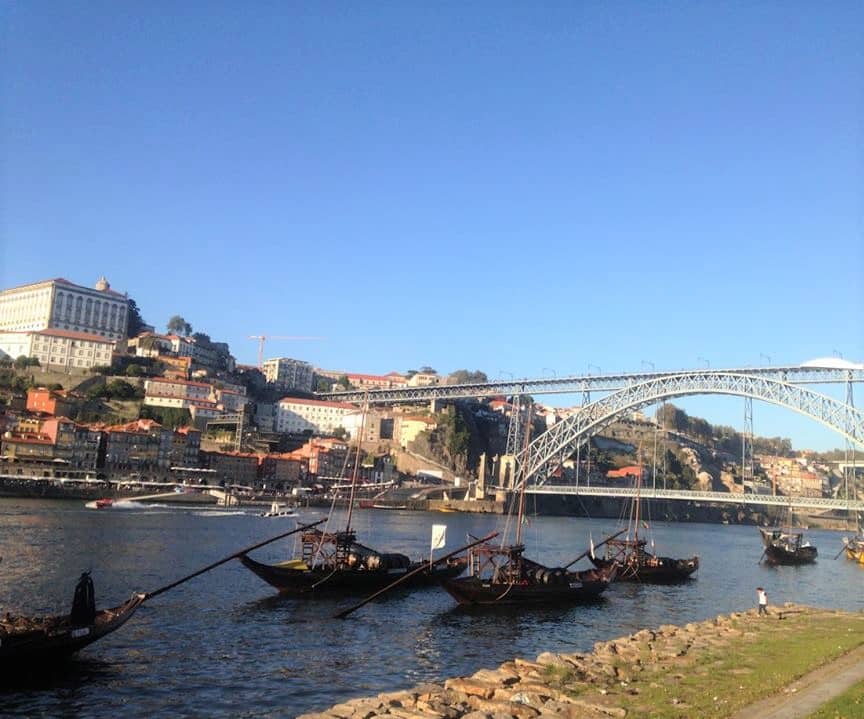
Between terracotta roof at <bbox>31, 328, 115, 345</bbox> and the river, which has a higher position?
terracotta roof at <bbox>31, 328, 115, 345</bbox>

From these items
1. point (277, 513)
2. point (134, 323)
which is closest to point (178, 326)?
point (134, 323)

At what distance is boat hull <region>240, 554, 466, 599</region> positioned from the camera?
2528cm

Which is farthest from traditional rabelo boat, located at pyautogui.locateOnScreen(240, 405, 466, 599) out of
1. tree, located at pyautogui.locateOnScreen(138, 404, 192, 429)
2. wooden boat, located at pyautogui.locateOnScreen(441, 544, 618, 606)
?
tree, located at pyautogui.locateOnScreen(138, 404, 192, 429)

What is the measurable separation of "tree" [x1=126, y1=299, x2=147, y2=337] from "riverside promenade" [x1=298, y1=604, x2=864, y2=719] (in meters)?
116

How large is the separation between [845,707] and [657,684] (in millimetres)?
A: 3449

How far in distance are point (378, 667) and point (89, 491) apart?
58826 mm

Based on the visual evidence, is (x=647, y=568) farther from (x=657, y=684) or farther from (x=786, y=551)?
(x=657, y=684)

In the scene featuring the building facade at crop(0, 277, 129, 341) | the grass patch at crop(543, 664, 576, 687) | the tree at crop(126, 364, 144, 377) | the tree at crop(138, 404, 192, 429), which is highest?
the building facade at crop(0, 277, 129, 341)

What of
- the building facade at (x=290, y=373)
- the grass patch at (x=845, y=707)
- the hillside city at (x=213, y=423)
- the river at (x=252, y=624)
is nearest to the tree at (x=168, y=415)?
the hillside city at (x=213, y=423)

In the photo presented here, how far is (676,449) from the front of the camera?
14375 cm

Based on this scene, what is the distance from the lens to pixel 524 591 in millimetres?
25922

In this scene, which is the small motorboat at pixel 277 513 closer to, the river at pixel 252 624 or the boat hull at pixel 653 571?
the river at pixel 252 624

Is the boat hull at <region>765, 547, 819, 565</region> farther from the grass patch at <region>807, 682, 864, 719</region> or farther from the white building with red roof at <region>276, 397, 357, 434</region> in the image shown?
the white building with red roof at <region>276, 397, 357, 434</region>

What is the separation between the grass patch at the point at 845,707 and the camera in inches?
372
